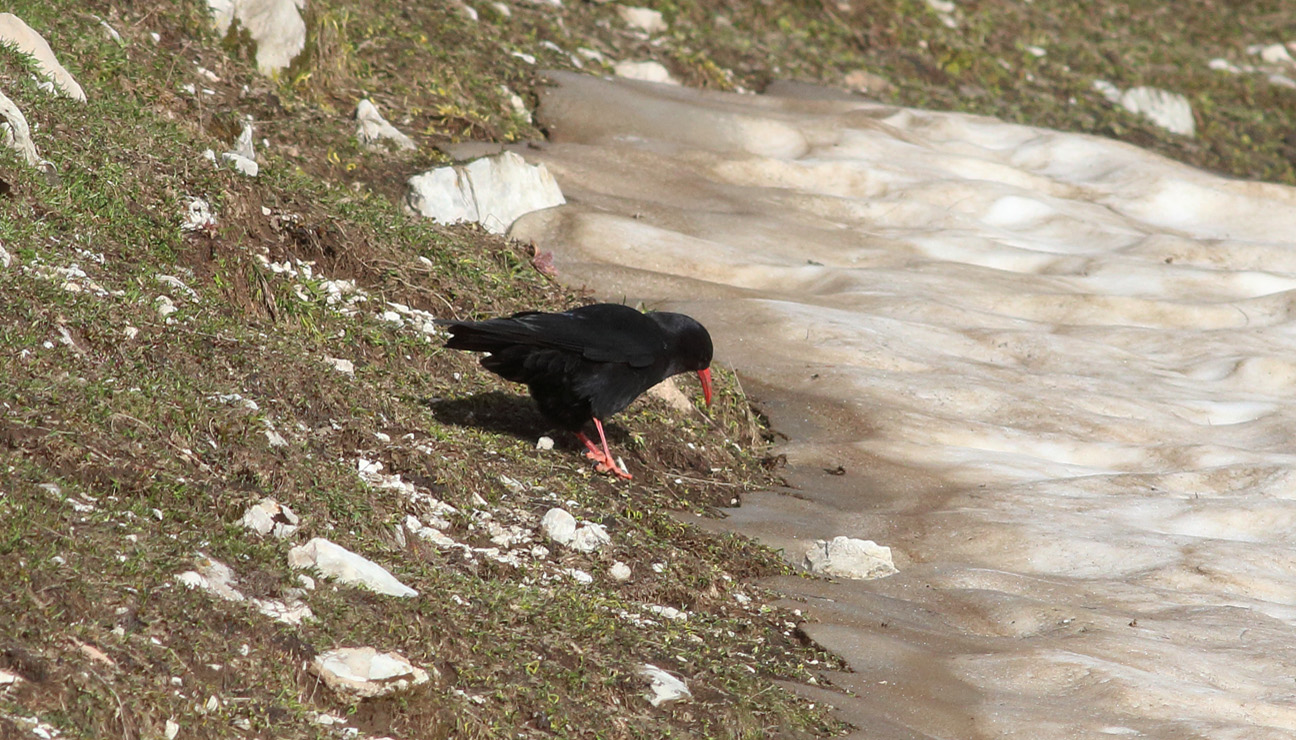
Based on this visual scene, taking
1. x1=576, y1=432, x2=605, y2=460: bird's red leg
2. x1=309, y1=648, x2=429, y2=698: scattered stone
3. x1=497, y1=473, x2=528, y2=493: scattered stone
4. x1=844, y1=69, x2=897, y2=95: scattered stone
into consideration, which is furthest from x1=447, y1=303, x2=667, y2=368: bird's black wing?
x1=844, y1=69, x2=897, y2=95: scattered stone

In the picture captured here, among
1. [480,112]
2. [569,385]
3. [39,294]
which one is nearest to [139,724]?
[39,294]

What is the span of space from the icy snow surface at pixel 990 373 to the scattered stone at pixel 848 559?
5.8 inches

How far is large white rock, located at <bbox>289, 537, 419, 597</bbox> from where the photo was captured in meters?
5.63

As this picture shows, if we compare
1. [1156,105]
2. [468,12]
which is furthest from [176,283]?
[1156,105]

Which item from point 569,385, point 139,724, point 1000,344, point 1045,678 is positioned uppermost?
point 139,724

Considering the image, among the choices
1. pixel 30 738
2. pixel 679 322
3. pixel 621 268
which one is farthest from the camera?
Result: pixel 621 268

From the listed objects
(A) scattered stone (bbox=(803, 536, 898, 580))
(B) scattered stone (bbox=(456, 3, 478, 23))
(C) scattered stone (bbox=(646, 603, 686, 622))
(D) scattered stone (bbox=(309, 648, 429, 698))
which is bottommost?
(A) scattered stone (bbox=(803, 536, 898, 580))

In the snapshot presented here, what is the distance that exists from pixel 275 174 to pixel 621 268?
368cm

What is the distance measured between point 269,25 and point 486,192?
273 centimetres

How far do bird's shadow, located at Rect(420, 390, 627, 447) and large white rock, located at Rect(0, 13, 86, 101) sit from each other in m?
3.62

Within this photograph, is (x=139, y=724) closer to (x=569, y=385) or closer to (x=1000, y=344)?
(x=569, y=385)

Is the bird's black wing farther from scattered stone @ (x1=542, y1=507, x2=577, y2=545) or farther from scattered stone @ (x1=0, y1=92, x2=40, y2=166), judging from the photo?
scattered stone @ (x1=0, y1=92, x2=40, y2=166)

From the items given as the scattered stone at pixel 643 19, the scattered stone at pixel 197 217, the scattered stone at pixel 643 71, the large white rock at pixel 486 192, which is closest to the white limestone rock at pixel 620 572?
the scattered stone at pixel 197 217

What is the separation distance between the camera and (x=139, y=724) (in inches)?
173
